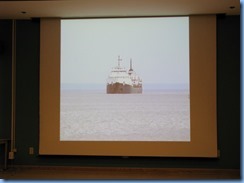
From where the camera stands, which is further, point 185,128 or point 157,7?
point 185,128

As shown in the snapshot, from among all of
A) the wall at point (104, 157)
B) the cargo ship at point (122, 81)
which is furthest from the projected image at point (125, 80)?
the wall at point (104, 157)

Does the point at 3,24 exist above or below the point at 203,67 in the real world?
above

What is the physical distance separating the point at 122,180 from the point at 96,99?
143cm

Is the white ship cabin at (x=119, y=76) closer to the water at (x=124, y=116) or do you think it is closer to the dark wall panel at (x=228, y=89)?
the water at (x=124, y=116)

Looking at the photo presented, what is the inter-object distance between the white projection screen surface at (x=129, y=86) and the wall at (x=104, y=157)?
0.14 m

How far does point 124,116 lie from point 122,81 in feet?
1.87

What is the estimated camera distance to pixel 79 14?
19.3ft

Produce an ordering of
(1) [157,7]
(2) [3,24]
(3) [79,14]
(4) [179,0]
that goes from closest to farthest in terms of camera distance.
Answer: (4) [179,0] → (1) [157,7] → (3) [79,14] → (2) [3,24]

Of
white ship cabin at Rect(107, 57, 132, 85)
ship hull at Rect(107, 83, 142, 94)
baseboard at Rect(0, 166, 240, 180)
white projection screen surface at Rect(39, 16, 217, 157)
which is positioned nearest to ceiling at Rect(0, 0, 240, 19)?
white projection screen surface at Rect(39, 16, 217, 157)

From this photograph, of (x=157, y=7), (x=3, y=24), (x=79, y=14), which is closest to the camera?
(x=157, y=7)

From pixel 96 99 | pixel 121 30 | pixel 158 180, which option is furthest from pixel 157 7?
pixel 158 180

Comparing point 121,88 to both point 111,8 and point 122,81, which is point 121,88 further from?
point 111,8

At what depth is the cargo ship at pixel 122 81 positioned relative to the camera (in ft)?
19.9

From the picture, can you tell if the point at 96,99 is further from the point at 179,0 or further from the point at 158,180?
the point at 179,0
